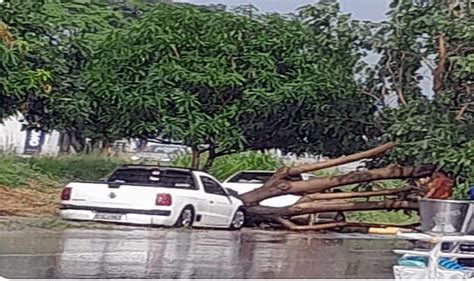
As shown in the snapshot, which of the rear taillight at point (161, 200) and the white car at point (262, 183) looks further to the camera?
the white car at point (262, 183)

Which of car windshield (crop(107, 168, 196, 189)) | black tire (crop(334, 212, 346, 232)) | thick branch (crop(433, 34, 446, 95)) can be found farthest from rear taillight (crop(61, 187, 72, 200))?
thick branch (crop(433, 34, 446, 95))

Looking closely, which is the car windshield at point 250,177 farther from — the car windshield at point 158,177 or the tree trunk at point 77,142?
the tree trunk at point 77,142

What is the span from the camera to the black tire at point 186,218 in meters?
18.9

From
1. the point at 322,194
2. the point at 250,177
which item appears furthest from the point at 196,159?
the point at 322,194

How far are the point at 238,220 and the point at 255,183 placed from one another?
2095 mm

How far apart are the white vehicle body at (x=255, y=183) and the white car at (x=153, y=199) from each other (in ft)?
3.68

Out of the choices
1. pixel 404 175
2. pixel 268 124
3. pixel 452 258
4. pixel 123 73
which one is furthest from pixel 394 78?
pixel 452 258

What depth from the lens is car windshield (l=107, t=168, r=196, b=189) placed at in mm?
19531

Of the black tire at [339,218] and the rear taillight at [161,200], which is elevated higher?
the rear taillight at [161,200]

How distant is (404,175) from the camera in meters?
19.6

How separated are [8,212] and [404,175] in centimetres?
709

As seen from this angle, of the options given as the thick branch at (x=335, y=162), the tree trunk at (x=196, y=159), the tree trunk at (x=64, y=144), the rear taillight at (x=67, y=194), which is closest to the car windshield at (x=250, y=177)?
the tree trunk at (x=196, y=159)

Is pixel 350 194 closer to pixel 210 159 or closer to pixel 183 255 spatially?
pixel 210 159

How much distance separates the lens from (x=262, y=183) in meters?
22.4
